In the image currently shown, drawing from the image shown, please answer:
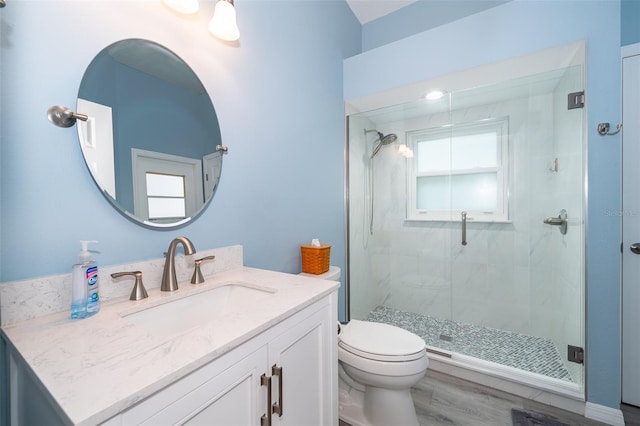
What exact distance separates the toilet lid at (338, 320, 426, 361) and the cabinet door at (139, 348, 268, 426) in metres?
0.73

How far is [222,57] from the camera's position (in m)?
1.24

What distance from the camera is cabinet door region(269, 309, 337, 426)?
76 cm

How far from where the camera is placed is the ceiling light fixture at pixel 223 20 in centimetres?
108

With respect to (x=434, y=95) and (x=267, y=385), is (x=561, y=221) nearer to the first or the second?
(x=434, y=95)

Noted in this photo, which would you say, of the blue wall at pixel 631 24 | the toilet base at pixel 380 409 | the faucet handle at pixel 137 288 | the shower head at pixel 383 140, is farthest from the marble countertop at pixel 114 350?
the blue wall at pixel 631 24

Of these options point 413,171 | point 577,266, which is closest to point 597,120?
point 577,266

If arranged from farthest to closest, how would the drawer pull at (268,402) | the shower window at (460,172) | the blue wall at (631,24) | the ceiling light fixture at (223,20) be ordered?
1. the shower window at (460,172)
2. the blue wall at (631,24)
3. the ceiling light fixture at (223,20)
4. the drawer pull at (268,402)

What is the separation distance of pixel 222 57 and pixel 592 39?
6.40 ft

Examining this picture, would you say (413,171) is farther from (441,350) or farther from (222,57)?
(222,57)

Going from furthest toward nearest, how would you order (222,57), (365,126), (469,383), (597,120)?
(365,126), (469,383), (597,120), (222,57)

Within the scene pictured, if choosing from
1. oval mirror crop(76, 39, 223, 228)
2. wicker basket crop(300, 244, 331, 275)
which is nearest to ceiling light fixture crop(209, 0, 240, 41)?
oval mirror crop(76, 39, 223, 228)

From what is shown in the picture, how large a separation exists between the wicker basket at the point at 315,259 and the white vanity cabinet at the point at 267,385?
0.59 meters

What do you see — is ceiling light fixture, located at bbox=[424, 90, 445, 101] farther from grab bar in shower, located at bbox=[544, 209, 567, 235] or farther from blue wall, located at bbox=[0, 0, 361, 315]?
grab bar in shower, located at bbox=[544, 209, 567, 235]

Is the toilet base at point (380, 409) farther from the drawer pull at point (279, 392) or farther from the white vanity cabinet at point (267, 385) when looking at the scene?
the drawer pull at point (279, 392)
